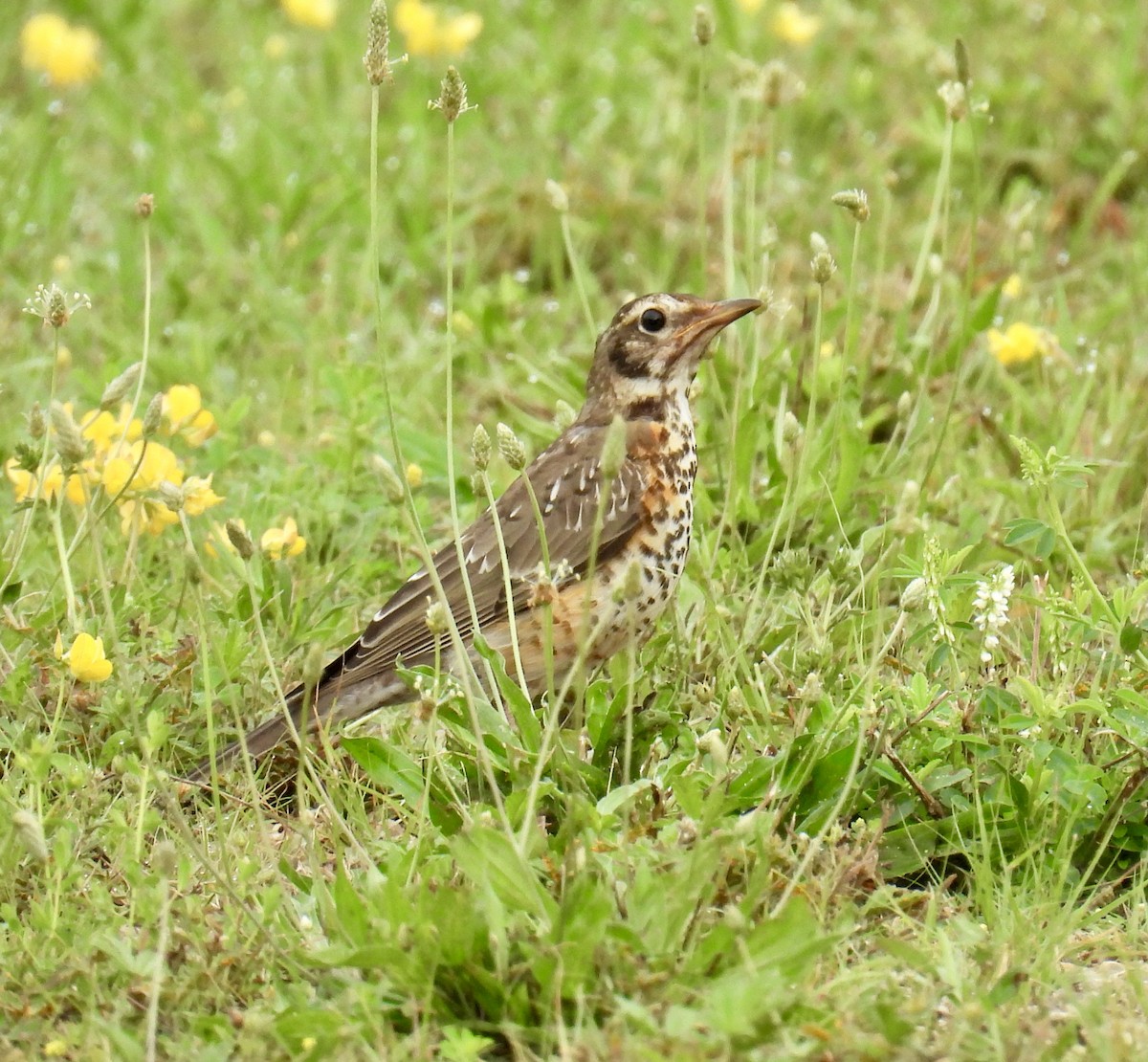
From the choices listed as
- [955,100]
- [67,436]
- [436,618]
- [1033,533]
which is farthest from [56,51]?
[1033,533]

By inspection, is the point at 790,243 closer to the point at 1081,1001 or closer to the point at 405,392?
the point at 405,392

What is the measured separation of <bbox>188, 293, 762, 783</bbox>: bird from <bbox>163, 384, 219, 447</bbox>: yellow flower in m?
0.90

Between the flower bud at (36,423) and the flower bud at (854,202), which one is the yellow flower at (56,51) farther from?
the flower bud at (854,202)

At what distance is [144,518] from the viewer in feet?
18.1

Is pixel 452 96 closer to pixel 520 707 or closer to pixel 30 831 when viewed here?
pixel 520 707

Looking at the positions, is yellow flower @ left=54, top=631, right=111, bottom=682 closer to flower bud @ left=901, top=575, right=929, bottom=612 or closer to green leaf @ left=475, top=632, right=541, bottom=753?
green leaf @ left=475, top=632, right=541, bottom=753

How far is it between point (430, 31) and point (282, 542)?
4356mm

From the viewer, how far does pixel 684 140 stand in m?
8.64

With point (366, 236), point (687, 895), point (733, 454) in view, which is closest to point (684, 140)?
point (366, 236)

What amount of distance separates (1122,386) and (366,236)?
339 cm

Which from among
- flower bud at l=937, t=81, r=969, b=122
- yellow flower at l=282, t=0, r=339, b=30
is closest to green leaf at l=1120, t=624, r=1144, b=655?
flower bud at l=937, t=81, r=969, b=122

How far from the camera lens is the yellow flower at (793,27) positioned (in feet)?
28.5

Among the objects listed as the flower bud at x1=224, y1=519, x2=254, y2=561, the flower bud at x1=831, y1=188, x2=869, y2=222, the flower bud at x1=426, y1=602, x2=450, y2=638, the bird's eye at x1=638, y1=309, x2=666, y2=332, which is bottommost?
the flower bud at x1=426, y1=602, x2=450, y2=638

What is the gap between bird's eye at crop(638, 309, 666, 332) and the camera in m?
5.50
